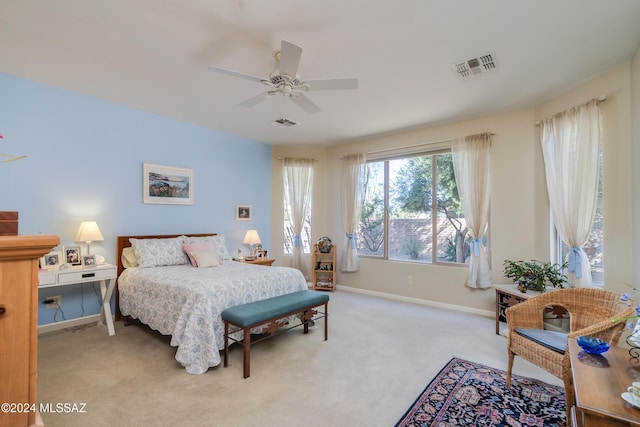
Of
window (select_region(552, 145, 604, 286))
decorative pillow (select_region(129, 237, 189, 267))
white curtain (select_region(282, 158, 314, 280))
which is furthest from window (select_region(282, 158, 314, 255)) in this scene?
window (select_region(552, 145, 604, 286))

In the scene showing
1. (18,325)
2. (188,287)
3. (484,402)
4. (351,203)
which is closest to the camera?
(18,325)

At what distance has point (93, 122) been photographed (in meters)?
3.65

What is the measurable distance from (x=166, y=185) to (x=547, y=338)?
4.59 m

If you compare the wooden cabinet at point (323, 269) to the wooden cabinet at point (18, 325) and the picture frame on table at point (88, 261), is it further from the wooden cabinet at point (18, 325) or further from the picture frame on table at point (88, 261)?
the wooden cabinet at point (18, 325)

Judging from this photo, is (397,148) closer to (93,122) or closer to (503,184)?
(503,184)

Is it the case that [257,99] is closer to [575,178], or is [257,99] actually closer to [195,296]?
[195,296]

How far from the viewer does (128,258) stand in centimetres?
374

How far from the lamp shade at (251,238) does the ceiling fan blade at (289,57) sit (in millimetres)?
3218

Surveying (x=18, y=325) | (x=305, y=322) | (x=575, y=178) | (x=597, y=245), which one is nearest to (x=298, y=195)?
(x=305, y=322)

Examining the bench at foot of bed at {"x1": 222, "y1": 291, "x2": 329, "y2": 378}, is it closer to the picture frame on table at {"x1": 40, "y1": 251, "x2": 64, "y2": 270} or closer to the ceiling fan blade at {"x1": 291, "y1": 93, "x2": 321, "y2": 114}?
the ceiling fan blade at {"x1": 291, "y1": 93, "x2": 321, "y2": 114}

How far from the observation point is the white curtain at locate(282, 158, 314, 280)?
18.8 feet

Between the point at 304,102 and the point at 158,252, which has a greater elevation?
the point at 304,102

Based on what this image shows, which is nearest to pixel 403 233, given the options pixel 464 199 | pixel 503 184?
pixel 464 199

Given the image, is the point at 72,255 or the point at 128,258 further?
the point at 128,258
